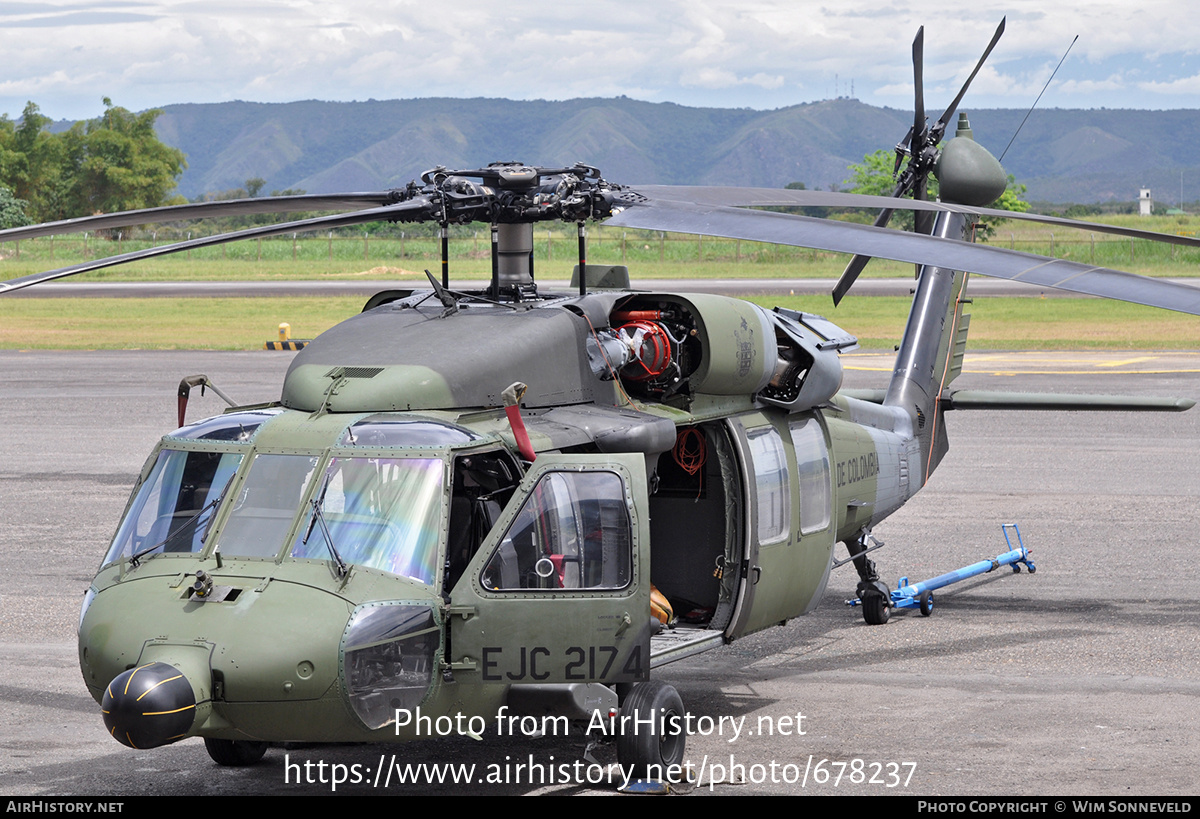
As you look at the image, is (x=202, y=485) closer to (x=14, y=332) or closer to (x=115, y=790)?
(x=115, y=790)

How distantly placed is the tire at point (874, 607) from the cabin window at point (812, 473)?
216 centimetres

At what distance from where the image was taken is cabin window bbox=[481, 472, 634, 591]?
777 centimetres

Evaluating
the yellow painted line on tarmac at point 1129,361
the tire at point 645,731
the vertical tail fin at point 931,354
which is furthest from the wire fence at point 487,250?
the tire at point 645,731

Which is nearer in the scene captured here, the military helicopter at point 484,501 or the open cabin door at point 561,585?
the military helicopter at point 484,501

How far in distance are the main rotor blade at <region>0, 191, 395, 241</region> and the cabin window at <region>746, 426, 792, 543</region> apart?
3.16 metres

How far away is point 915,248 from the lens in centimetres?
740

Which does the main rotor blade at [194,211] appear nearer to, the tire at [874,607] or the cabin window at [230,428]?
the cabin window at [230,428]

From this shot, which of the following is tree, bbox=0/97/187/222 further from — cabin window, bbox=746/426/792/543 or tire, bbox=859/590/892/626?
cabin window, bbox=746/426/792/543

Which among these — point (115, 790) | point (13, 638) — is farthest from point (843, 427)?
point (13, 638)

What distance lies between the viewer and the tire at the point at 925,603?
509 inches

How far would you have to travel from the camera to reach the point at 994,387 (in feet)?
92.8

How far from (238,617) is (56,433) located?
60.3ft

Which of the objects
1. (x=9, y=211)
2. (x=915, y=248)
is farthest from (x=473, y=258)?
(x=915, y=248)

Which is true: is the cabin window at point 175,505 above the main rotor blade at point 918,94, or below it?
below
